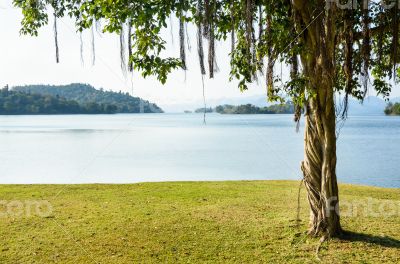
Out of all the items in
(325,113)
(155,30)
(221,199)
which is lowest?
(221,199)

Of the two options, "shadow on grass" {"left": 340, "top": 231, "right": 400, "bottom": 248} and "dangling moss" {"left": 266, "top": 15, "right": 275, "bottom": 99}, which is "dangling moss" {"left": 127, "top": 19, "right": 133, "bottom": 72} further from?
"shadow on grass" {"left": 340, "top": 231, "right": 400, "bottom": 248}

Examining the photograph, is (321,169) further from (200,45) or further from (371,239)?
(200,45)

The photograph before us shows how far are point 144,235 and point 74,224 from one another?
59.6 inches

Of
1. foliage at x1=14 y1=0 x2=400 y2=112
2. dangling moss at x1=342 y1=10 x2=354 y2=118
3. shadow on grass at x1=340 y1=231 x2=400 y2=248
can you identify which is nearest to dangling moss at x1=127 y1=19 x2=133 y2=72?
foliage at x1=14 y1=0 x2=400 y2=112

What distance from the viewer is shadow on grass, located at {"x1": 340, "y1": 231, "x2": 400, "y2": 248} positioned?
7.20 metres

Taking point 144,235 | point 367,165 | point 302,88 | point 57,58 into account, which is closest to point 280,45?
point 302,88

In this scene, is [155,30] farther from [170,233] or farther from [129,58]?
[170,233]

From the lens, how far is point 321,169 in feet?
24.1

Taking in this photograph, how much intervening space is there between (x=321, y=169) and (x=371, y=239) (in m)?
1.39

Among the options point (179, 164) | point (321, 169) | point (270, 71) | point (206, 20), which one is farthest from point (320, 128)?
point (179, 164)

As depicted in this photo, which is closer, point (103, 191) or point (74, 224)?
point (74, 224)

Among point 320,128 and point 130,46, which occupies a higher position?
point 130,46

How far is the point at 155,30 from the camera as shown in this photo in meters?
6.23

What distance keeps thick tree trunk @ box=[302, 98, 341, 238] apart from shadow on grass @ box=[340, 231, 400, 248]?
165 mm
